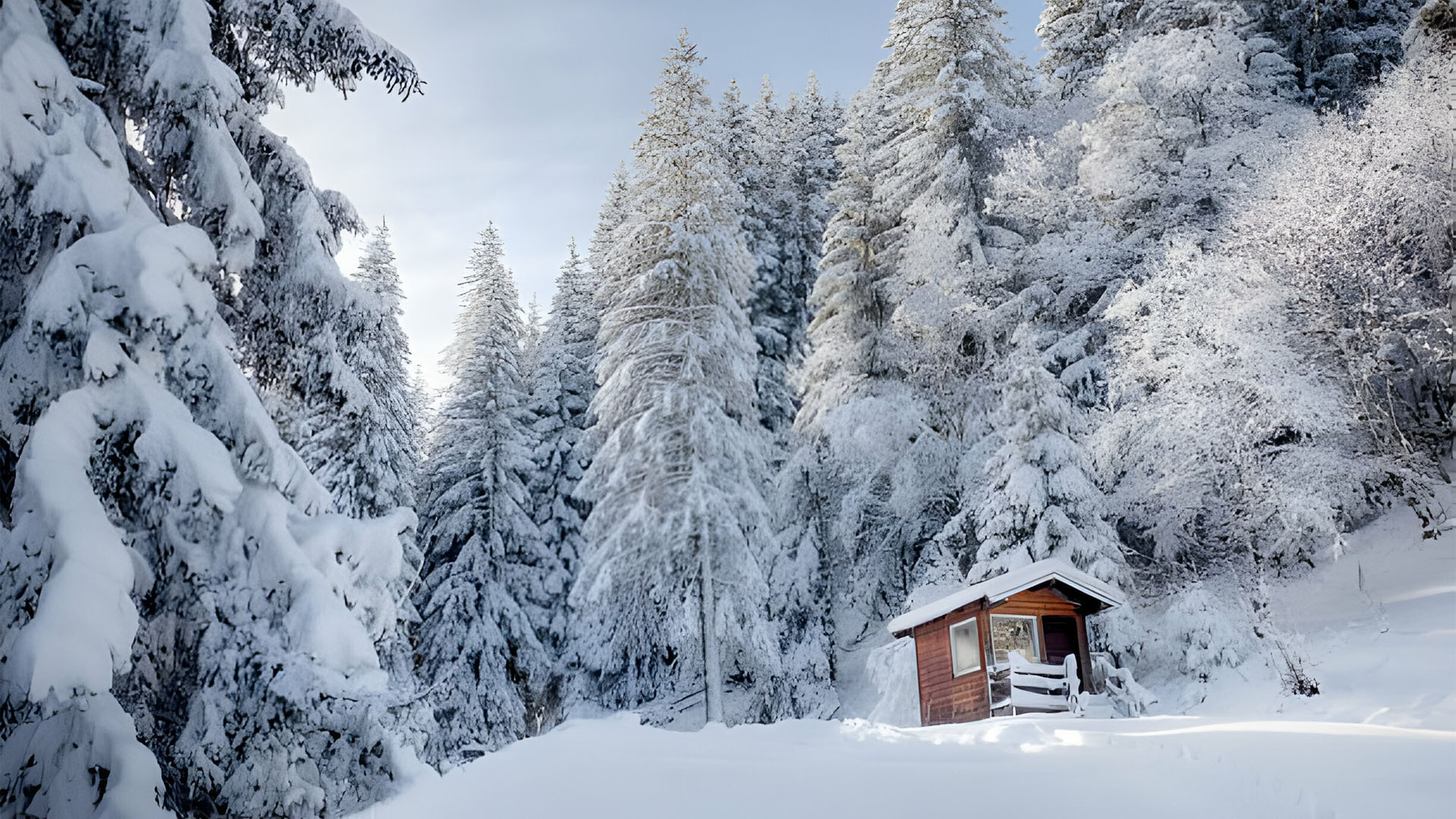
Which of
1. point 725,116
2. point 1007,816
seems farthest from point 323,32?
point 725,116

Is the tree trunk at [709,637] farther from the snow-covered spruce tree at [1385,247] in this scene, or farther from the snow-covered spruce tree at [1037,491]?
the snow-covered spruce tree at [1385,247]

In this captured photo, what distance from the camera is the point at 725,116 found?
3094 centimetres

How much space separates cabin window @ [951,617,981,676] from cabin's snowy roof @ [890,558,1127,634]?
0.97 metres

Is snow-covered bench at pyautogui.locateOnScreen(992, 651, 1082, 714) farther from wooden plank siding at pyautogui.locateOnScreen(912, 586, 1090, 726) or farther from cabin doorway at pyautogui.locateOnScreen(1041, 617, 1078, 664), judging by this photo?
cabin doorway at pyautogui.locateOnScreen(1041, 617, 1078, 664)

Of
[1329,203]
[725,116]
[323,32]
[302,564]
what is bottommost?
[302,564]

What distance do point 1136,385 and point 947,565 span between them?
5.54 m

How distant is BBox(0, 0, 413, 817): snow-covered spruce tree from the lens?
12.0 ft

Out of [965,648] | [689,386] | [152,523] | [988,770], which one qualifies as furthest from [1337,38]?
[152,523]

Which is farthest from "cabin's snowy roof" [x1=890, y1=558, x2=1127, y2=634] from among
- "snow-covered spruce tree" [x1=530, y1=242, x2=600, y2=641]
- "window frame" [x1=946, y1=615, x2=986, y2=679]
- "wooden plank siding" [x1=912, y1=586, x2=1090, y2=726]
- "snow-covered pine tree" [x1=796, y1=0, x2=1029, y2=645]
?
"snow-covered spruce tree" [x1=530, y1=242, x2=600, y2=641]

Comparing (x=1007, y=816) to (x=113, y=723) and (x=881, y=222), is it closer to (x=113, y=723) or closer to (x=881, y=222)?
(x=113, y=723)

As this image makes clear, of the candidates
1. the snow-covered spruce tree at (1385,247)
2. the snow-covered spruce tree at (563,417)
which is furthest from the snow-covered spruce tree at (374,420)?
the snow-covered spruce tree at (1385,247)

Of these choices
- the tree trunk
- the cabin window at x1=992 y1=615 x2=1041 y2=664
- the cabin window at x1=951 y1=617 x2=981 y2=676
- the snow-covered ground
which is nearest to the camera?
the snow-covered ground

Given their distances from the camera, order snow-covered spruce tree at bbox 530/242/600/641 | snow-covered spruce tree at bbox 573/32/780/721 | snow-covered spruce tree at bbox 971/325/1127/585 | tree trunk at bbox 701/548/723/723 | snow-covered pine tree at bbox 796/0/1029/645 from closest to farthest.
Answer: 1. snow-covered spruce tree at bbox 971/325/1127/585
2. tree trunk at bbox 701/548/723/723
3. snow-covered spruce tree at bbox 573/32/780/721
4. snow-covered pine tree at bbox 796/0/1029/645
5. snow-covered spruce tree at bbox 530/242/600/641

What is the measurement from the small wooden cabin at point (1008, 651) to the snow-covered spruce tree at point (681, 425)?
12.7 ft
